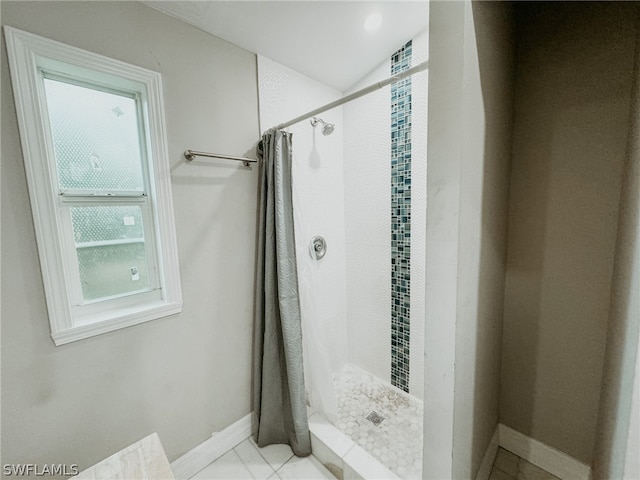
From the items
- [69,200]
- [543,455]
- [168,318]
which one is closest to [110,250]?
[69,200]

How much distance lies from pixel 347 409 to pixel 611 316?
4.93 feet

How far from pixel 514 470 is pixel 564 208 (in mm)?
1354

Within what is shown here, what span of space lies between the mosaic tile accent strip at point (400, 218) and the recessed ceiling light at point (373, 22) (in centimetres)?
30

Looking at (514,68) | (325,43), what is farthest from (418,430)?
(325,43)

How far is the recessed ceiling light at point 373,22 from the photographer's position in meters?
1.41

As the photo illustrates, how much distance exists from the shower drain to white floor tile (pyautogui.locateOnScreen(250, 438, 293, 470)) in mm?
537

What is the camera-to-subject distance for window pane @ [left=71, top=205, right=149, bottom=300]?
1112mm

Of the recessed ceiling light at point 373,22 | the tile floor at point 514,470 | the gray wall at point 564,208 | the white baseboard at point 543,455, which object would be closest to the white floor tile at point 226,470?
the tile floor at point 514,470

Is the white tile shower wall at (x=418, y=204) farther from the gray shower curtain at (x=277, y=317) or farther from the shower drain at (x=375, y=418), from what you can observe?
the gray shower curtain at (x=277, y=317)

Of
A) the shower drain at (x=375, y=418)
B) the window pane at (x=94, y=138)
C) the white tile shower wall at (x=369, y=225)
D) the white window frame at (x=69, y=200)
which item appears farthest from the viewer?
the white tile shower wall at (x=369, y=225)

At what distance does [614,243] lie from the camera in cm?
109

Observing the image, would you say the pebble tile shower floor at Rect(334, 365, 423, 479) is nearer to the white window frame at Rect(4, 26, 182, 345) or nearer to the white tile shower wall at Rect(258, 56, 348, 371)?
the white tile shower wall at Rect(258, 56, 348, 371)

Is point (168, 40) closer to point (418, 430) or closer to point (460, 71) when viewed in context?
point (460, 71)

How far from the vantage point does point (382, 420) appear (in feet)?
5.38
